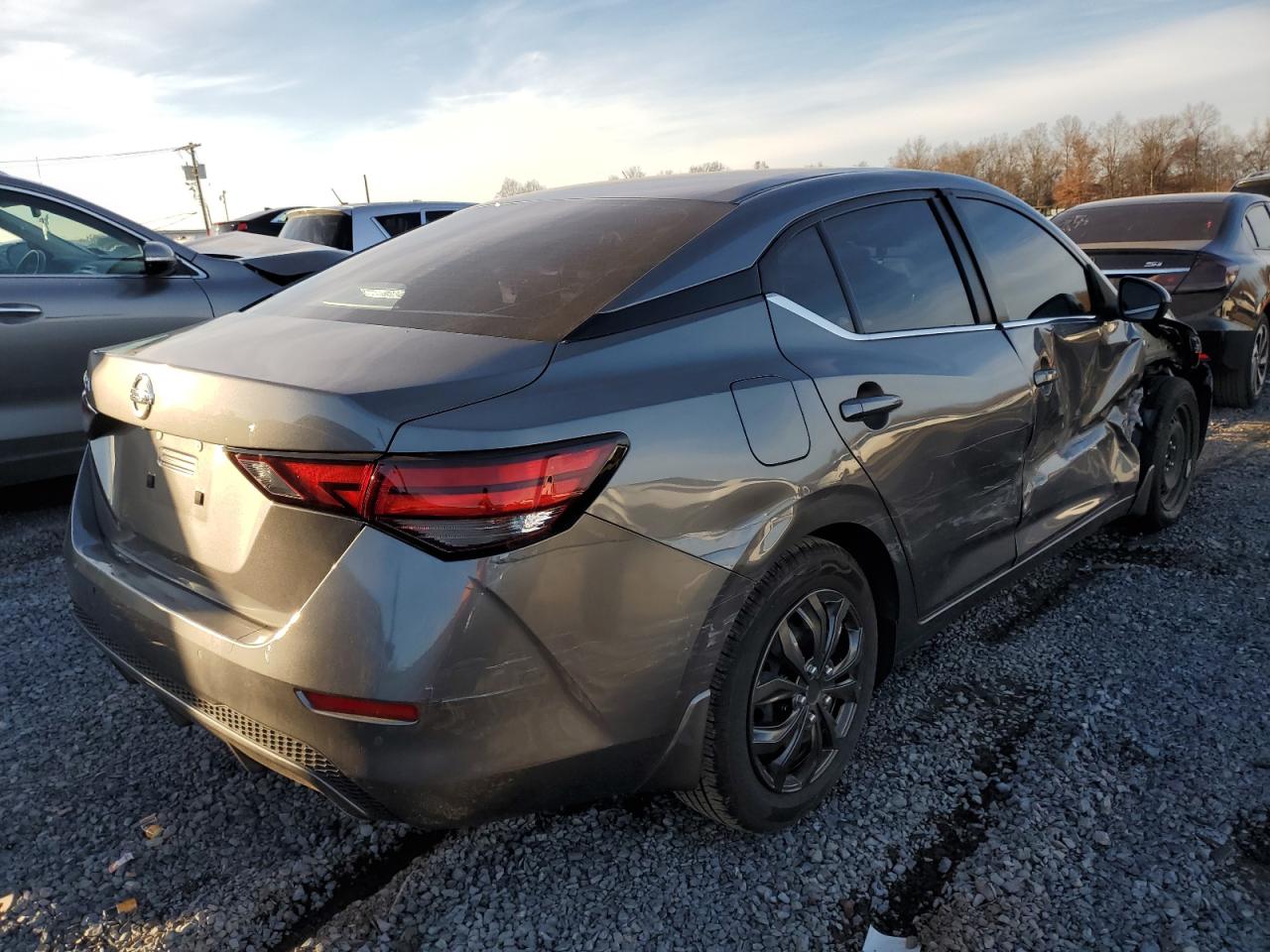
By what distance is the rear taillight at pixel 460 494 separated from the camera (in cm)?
173

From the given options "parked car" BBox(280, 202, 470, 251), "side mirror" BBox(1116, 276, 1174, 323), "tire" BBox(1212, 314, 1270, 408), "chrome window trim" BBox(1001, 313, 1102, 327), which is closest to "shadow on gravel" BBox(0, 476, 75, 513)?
Answer: "parked car" BBox(280, 202, 470, 251)

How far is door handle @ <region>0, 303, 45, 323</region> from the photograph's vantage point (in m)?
4.56

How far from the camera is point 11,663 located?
333 cm

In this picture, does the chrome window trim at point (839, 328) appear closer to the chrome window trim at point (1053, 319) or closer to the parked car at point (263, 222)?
the chrome window trim at point (1053, 319)

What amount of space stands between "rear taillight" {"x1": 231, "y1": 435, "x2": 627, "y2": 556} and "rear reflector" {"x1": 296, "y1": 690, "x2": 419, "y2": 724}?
0.99 ft

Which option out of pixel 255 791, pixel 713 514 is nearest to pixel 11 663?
pixel 255 791

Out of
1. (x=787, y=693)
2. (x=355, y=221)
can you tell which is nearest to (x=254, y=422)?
(x=787, y=693)

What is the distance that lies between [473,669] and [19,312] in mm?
4051

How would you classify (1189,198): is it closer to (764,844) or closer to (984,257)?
(984,257)

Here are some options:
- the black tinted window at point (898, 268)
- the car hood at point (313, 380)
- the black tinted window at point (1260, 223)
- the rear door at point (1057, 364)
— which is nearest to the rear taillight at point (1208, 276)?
the black tinted window at point (1260, 223)

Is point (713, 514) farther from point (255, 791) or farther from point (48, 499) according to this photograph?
point (48, 499)

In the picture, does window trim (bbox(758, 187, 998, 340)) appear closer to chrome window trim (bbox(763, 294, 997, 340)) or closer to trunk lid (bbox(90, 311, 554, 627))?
chrome window trim (bbox(763, 294, 997, 340))

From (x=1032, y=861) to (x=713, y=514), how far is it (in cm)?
119

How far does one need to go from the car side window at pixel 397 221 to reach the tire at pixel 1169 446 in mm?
7540
